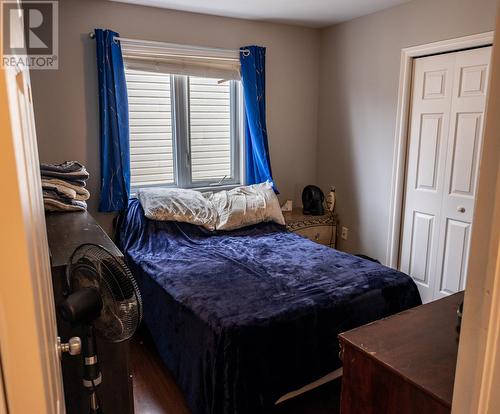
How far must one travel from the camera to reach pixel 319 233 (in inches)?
148

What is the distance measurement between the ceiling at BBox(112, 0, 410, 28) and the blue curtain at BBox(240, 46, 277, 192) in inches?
12.4

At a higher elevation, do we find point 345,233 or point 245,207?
point 245,207

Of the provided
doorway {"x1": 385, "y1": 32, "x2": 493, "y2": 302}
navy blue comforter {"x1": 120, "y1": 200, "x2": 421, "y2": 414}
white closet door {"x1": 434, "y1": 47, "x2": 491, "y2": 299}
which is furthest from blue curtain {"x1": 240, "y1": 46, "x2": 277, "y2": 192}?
white closet door {"x1": 434, "y1": 47, "x2": 491, "y2": 299}

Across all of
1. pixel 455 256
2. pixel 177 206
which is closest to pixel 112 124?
pixel 177 206

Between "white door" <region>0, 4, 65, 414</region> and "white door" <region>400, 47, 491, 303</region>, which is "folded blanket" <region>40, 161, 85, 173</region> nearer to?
"white door" <region>0, 4, 65, 414</region>

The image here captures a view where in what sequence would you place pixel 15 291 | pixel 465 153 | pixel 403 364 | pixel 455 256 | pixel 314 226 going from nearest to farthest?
pixel 15 291 → pixel 403 364 → pixel 465 153 → pixel 455 256 → pixel 314 226

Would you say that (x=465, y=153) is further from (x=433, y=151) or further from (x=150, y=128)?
(x=150, y=128)

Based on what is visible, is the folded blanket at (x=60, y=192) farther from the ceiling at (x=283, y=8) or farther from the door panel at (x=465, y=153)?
the door panel at (x=465, y=153)

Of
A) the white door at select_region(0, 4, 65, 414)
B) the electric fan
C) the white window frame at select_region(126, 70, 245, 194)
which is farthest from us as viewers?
the white window frame at select_region(126, 70, 245, 194)

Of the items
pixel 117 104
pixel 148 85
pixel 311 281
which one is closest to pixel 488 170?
pixel 311 281

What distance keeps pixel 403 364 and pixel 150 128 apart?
279cm

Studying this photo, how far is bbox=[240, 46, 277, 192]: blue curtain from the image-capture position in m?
3.47

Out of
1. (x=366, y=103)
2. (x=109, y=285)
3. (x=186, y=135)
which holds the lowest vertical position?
(x=109, y=285)

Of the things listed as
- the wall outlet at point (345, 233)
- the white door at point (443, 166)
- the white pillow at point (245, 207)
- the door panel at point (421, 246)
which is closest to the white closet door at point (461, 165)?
the white door at point (443, 166)
